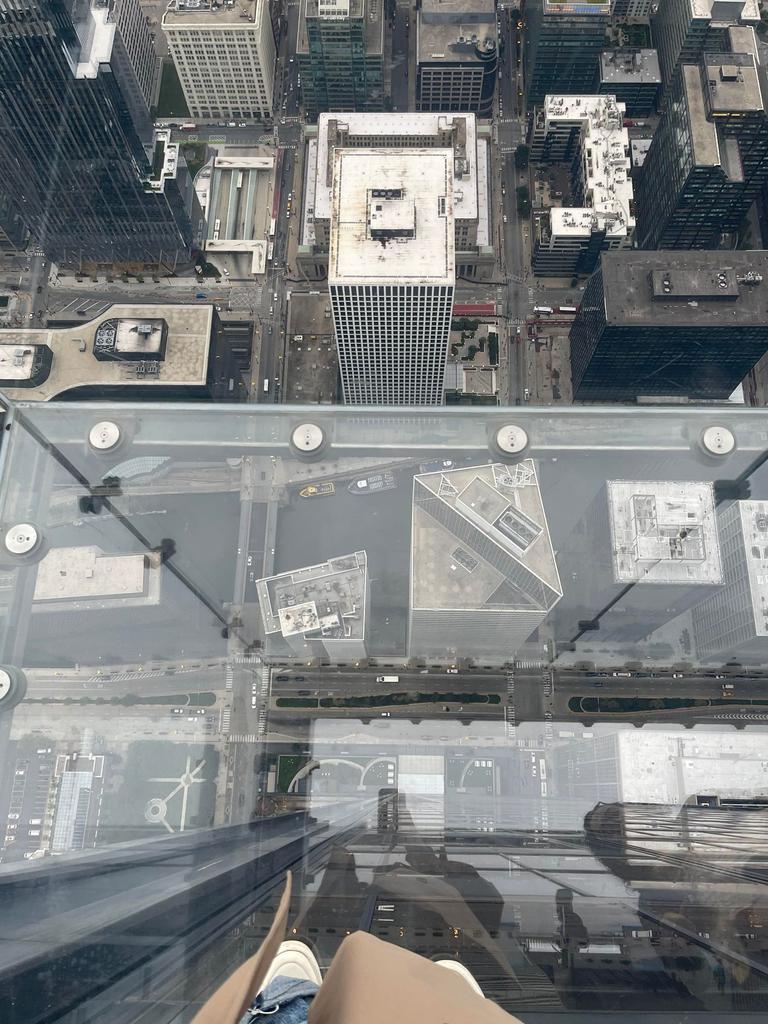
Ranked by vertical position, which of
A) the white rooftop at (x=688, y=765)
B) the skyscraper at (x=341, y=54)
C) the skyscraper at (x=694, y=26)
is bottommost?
the white rooftop at (x=688, y=765)

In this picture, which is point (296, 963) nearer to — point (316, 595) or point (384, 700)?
point (316, 595)

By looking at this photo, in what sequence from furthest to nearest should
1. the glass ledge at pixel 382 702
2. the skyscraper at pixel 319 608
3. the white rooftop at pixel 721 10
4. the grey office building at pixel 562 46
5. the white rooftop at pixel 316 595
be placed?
the grey office building at pixel 562 46 → the white rooftop at pixel 721 10 → the skyscraper at pixel 319 608 → the white rooftop at pixel 316 595 → the glass ledge at pixel 382 702

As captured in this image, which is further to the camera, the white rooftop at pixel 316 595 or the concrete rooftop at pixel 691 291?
the concrete rooftop at pixel 691 291

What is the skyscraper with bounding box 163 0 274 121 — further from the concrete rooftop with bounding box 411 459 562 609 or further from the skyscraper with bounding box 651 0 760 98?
the concrete rooftop with bounding box 411 459 562 609

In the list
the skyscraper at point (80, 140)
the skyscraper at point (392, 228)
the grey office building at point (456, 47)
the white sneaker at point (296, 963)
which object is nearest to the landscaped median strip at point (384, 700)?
the white sneaker at point (296, 963)

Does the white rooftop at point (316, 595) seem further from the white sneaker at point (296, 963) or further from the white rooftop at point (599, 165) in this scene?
the white rooftop at point (599, 165)

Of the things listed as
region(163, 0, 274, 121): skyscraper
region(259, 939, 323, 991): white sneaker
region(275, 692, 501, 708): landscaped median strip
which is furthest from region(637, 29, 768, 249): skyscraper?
region(259, 939, 323, 991): white sneaker
